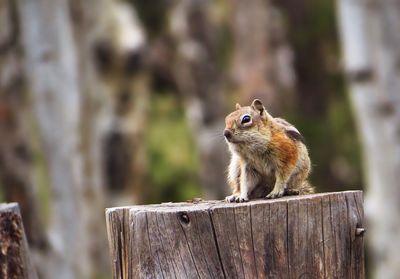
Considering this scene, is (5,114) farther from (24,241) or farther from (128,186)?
(24,241)

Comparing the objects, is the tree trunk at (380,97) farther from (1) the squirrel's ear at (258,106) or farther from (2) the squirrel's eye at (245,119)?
(2) the squirrel's eye at (245,119)

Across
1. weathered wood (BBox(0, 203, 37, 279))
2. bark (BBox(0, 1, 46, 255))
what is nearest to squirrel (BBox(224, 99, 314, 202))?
weathered wood (BBox(0, 203, 37, 279))

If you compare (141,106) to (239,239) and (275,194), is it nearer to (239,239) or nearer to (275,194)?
(275,194)

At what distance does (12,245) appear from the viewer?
6625 mm

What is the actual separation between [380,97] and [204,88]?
11.2ft

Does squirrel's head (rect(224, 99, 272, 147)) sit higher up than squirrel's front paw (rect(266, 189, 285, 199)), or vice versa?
squirrel's head (rect(224, 99, 272, 147))

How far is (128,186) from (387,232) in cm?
420

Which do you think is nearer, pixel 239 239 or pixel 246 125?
pixel 239 239

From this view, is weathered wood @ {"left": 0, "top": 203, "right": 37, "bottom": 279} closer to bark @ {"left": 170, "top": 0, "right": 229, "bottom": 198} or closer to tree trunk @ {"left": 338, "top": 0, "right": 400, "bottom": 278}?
tree trunk @ {"left": 338, "top": 0, "right": 400, "bottom": 278}

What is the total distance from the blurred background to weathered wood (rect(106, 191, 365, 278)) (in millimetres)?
6389

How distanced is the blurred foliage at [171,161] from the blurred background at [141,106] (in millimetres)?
43

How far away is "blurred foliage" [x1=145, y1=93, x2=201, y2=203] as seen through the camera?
79.3ft

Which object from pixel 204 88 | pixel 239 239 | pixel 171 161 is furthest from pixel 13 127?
pixel 171 161

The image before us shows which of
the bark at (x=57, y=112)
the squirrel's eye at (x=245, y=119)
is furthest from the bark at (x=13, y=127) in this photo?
the squirrel's eye at (x=245, y=119)
